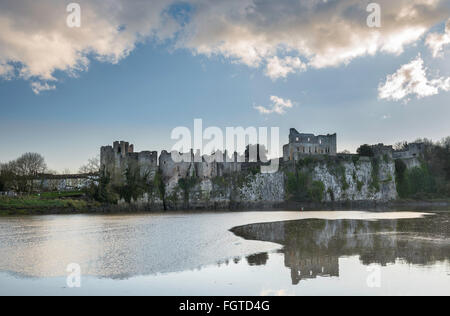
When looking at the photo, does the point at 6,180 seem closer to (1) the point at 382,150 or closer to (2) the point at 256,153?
(2) the point at 256,153

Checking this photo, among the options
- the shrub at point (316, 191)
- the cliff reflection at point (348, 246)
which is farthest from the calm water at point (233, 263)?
the shrub at point (316, 191)

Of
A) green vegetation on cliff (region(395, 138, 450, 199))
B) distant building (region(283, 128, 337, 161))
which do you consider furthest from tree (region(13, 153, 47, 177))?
green vegetation on cliff (region(395, 138, 450, 199))

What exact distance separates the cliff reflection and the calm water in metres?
0.03

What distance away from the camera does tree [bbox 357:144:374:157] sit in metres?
52.4

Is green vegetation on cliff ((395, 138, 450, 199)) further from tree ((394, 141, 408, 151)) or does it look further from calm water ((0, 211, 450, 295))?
calm water ((0, 211, 450, 295))

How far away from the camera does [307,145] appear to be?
1971 inches

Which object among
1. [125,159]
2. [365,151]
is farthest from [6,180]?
[365,151]

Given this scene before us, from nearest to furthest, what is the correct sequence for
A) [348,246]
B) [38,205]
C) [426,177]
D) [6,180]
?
[348,246]
[38,205]
[6,180]
[426,177]

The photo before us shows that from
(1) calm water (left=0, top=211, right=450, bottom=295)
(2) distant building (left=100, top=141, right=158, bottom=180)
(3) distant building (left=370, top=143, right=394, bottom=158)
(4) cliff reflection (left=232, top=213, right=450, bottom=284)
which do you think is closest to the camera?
(1) calm water (left=0, top=211, right=450, bottom=295)

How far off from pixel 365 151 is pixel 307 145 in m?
9.98

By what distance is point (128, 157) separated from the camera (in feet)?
147
